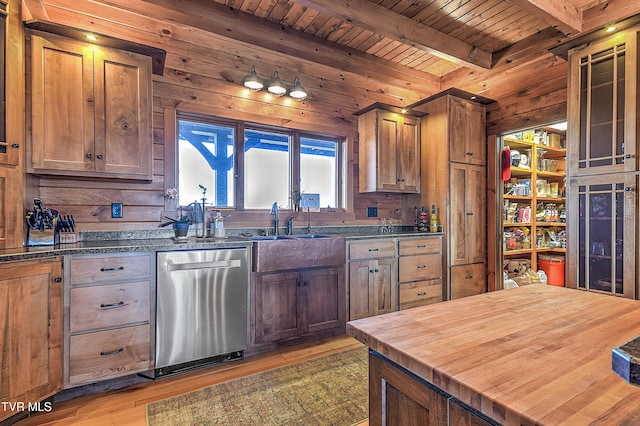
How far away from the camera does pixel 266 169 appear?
349 cm

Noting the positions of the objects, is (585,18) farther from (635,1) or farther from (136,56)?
(136,56)

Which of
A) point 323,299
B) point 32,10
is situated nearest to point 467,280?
point 323,299

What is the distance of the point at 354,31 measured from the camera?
3.48 m

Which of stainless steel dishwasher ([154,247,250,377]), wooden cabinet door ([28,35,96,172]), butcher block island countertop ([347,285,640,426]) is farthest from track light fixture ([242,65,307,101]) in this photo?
butcher block island countertop ([347,285,640,426])

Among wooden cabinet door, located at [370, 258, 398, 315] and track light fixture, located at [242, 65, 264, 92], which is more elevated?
track light fixture, located at [242, 65, 264, 92]

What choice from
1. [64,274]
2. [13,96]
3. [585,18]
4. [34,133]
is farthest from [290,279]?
[585,18]

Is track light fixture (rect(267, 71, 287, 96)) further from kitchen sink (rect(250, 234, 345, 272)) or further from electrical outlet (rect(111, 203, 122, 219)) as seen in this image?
electrical outlet (rect(111, 203, 122, 219))

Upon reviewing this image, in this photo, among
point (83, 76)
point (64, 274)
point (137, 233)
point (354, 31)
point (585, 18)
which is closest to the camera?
point (64, 274)

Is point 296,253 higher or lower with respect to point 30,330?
higher

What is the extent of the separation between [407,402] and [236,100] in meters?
3.07

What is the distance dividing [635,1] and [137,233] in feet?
15.7

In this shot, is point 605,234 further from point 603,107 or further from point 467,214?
point 467,214

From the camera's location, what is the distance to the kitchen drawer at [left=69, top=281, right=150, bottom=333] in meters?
2.00

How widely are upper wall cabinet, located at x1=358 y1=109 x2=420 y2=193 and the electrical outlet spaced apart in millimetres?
2512
